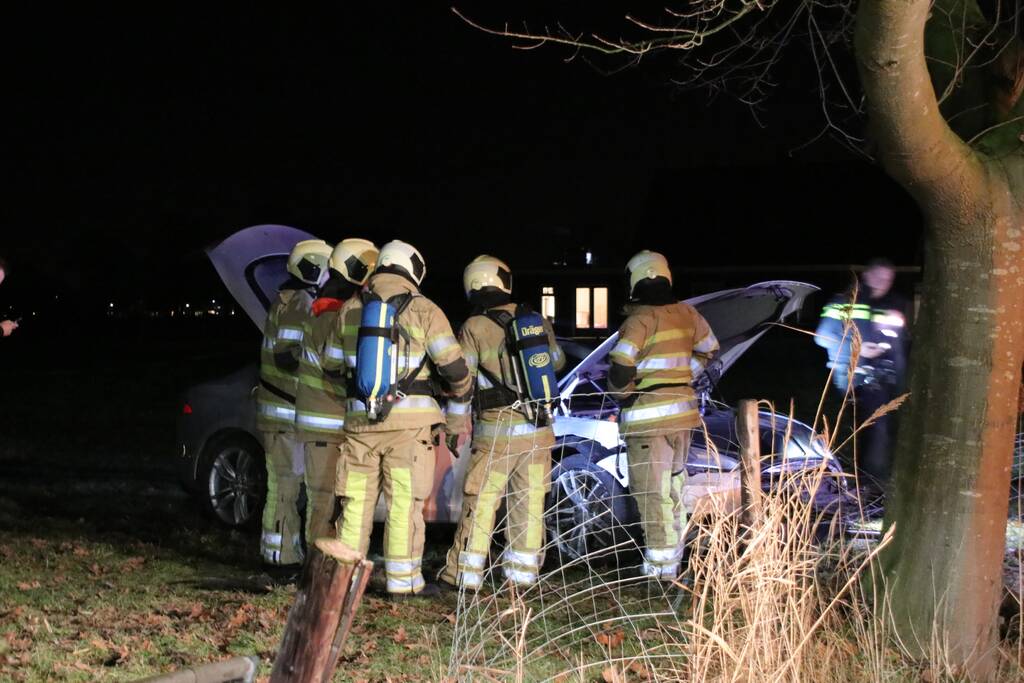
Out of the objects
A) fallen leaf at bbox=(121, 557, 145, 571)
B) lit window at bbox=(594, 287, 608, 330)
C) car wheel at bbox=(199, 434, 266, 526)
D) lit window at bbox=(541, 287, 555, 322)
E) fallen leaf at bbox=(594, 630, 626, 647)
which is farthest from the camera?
→ lit window at bbox=(541, 287, 555, 322)

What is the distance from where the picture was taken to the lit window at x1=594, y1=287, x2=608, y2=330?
3553 centimetres

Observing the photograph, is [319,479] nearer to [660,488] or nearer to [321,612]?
[660,488]

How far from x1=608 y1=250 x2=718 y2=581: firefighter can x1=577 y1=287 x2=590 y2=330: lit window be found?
94.2ft

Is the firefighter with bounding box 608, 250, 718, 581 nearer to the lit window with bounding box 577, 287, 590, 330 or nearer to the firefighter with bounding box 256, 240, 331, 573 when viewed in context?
the firefighter with bounding box 256, 240, 331, 573

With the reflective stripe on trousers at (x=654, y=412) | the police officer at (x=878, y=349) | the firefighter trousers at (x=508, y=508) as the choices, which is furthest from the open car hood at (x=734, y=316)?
the police officer at (x=878, y=349)

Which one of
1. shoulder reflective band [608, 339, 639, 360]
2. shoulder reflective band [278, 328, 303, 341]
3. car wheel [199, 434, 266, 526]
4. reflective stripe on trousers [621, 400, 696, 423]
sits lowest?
car wheel [199, 434, 266, 526]

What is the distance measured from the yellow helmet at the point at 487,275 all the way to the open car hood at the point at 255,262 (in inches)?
50.7

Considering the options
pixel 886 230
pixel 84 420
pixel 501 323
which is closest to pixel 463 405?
pixel 501 323

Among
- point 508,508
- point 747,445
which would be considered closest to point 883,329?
point 508,508

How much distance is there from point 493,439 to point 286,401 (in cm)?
139

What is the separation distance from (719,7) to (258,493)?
4.88m

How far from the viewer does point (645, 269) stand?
22.7ft

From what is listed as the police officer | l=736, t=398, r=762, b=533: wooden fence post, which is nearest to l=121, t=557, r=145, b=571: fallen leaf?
l=736, t=398, r=762, b=533: wooden fence post

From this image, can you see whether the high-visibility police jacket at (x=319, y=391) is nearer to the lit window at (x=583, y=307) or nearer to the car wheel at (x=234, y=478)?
the car wheel at (x=234, y=478)
